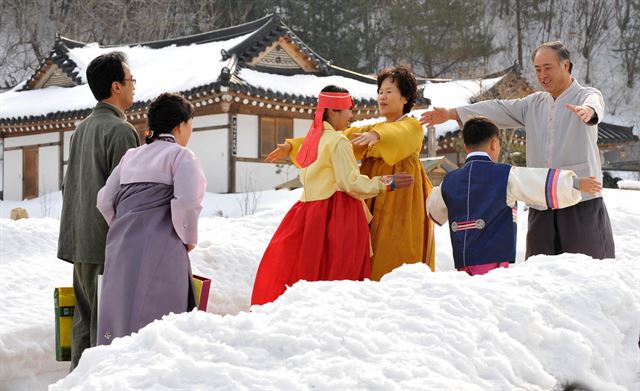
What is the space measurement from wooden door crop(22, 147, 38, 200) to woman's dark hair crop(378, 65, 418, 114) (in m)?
15.8

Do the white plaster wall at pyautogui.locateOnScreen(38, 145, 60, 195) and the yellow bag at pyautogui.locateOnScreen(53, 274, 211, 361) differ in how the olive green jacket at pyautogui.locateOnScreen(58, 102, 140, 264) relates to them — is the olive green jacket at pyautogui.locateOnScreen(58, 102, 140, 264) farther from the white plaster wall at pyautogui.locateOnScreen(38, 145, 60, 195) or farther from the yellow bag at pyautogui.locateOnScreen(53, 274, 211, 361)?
the white plaster wall at pyautogui.locateOnScreen(38, 145, 60, 195)

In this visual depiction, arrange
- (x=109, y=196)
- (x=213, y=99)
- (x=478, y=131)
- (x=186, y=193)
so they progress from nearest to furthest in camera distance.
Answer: (x=186, y=193), (x=109, y=196), (x=478, y=131), (x=213, y=99)

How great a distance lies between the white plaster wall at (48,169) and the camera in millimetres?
17953

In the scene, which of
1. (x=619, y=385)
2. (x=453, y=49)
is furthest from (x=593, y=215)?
(x=453, y=49)

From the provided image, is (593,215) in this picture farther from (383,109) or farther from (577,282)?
(577,282)

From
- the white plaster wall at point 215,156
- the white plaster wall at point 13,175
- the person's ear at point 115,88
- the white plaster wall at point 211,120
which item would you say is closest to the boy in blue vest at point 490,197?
the person's ear at point 115,88

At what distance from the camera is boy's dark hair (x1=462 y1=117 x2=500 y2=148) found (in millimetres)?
3584

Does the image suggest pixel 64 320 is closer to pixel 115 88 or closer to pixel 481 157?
pixel 115 88

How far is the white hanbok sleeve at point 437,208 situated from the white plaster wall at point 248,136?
39.8 feet

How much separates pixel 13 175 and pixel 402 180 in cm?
1702

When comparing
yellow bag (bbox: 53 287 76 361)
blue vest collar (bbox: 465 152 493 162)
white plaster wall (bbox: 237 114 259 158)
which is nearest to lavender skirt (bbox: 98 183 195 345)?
yellow bag (bbox: 53 287 76 361)

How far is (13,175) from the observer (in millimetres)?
19094

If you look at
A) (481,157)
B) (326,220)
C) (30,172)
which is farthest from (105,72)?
(30,172)

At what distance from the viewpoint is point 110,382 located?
1.44 meters
